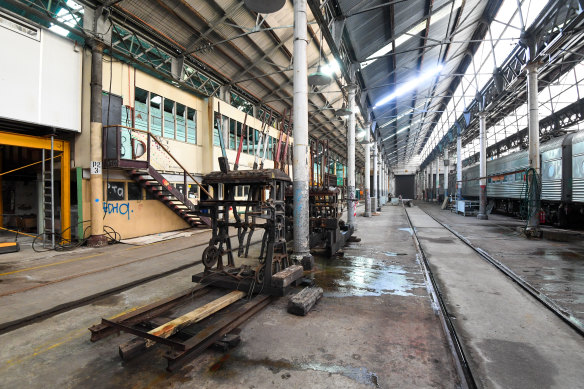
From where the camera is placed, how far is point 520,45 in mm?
12078

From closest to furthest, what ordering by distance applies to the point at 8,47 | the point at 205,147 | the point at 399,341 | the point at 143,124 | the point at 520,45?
the point at 399,341, the point at 8,47, the point at 143,124, the point at 520,45, the point at 205,147

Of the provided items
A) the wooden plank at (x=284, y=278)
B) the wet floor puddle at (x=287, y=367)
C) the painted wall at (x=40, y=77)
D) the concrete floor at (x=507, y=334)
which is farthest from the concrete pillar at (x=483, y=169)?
Answer: the painted wall at (x=40, y=77)

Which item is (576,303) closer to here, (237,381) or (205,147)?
(237,381)

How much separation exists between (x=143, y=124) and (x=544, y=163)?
61.8ft

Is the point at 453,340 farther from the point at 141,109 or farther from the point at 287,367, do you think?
the point at 141,109

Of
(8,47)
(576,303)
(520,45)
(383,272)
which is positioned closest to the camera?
(576,303)

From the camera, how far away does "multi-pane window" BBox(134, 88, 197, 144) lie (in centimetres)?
1116

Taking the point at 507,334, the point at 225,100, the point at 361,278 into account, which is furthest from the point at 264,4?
the point at 225,100

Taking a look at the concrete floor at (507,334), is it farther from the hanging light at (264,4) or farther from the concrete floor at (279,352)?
the hanging light at (264,4)

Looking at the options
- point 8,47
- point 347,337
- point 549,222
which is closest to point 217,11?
point 8,47

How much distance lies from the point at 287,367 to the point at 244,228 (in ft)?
8.53

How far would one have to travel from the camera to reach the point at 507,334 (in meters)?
3.51

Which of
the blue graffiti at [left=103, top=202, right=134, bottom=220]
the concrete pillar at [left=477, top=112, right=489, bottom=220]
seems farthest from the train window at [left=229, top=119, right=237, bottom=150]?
the concrete pillar at [left=477, top=112, right=489, bottom=220]

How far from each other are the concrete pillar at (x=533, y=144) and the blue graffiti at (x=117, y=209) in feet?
49.5
